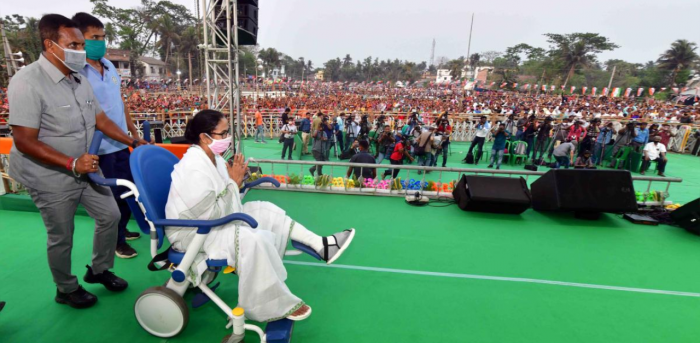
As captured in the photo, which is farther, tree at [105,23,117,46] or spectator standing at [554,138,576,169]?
tree at [105,23,117,46]

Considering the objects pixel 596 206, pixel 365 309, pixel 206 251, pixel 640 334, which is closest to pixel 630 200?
pixel 596 206

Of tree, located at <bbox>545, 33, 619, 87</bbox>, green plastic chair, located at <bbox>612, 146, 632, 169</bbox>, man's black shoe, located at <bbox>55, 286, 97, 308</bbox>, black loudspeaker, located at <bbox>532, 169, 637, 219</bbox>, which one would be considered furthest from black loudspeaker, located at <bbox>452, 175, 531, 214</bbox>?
tree, located at <bbox>545, 33, 619, 87</bbox>

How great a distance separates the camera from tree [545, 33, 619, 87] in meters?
47.8

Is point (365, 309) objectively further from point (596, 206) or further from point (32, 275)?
point (596, 206)

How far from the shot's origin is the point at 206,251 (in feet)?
6.71

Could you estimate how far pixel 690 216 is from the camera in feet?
15.4

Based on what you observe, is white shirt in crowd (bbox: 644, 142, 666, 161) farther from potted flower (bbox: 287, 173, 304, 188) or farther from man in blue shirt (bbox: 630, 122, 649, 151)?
potted flower (bbox: 287, 173, 304, 188)

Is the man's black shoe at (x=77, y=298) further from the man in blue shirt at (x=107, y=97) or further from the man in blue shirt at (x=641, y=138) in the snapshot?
the man in blue shirt at (x=641, y=138)

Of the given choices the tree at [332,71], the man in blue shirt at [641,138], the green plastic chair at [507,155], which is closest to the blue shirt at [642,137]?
the man in blue shirt at [641,138]

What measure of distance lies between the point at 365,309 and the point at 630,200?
471cm

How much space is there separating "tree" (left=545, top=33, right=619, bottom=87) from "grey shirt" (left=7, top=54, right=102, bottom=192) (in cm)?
5780

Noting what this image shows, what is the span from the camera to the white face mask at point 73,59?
6.82 feet

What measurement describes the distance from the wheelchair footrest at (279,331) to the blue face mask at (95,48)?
2.56 m

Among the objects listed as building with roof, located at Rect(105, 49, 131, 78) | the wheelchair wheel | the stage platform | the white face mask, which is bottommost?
the stage platform
